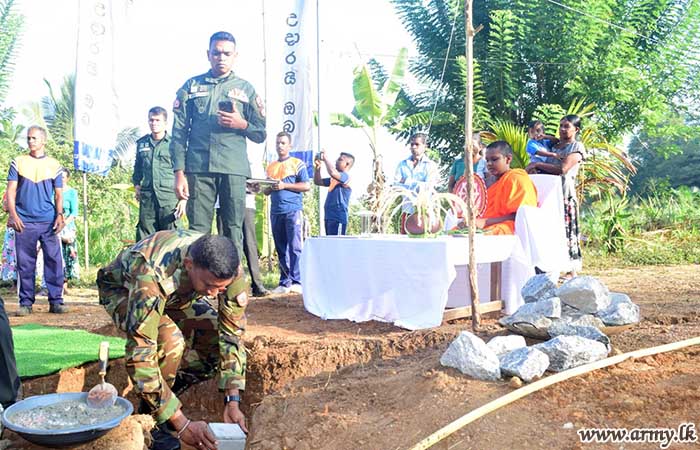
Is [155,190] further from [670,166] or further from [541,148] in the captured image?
[670,166]

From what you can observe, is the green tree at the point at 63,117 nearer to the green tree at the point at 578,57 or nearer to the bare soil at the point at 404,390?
the green tree at the point at 578,57

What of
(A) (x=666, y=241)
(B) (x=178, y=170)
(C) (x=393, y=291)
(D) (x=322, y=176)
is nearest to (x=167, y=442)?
(C) (x=393, y=291)

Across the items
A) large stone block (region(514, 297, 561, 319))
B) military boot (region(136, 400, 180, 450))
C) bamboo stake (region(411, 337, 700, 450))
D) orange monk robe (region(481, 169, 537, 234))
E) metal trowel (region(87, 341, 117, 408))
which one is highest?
orange monk robe (region(481, 169, 537, 234))

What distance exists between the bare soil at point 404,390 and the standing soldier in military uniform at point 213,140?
98 centimetres

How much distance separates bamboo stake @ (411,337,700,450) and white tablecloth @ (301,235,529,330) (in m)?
1.63

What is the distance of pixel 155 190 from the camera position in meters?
6.17

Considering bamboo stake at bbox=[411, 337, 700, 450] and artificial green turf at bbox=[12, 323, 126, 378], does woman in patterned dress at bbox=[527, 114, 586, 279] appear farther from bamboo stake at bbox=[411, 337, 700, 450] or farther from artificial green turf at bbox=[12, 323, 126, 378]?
artificial green turf at bbox=[12, 323, 126, 378]

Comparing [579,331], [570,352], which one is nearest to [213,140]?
[579,331]

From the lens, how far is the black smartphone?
5.09 m

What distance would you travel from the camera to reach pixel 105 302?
351cm

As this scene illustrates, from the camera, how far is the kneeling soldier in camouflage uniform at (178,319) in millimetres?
2789

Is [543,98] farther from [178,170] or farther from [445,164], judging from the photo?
[178,170]

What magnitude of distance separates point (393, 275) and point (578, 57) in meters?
10.5

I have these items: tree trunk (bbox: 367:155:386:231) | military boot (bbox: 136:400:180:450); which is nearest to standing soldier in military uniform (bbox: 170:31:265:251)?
military boot (bbox: 136:400:180:450)
